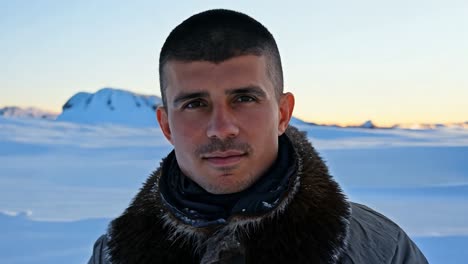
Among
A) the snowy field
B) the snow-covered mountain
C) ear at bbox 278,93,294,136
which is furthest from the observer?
the snow-covered mountain

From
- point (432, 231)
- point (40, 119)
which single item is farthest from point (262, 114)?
point (40, 119)

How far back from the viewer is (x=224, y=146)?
1.37 meters

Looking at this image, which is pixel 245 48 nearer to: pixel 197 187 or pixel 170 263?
pixel 197 187

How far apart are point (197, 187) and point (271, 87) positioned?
0.33m

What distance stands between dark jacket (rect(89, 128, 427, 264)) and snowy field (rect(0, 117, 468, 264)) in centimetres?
16

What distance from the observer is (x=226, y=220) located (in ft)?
4.51

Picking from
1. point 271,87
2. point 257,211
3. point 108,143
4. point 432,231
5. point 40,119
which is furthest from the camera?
point 40,119

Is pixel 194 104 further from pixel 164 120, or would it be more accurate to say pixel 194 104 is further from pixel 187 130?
→ pixel 164 120

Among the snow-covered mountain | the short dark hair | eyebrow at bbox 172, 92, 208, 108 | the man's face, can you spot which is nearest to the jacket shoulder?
the man's face

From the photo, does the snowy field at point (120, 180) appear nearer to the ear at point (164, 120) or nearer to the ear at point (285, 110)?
the ear at point (285, 110)

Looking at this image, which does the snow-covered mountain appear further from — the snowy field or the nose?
the nose

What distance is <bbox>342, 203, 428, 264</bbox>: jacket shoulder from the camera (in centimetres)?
145

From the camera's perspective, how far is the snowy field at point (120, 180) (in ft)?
15.4

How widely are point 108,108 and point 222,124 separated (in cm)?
2156
